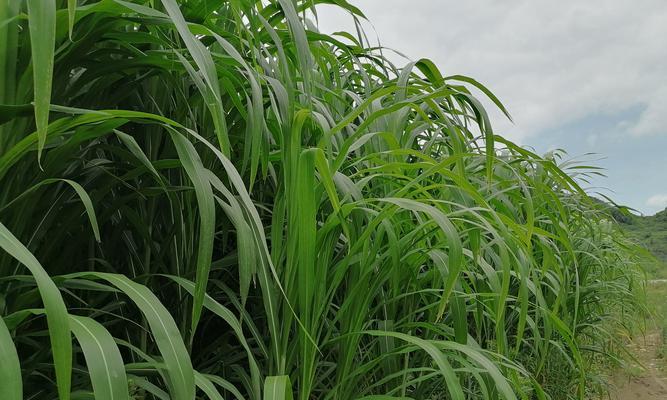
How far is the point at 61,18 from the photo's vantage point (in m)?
0.51

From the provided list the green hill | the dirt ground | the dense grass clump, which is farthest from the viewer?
the green hill

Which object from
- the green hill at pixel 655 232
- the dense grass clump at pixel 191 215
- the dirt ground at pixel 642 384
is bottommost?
the dirt ground at pixel 642 384

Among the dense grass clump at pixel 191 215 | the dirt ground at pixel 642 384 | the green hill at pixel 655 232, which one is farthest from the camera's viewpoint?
the green hill at pixel 655 232

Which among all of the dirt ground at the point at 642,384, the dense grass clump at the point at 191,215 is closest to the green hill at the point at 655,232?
the dirt ground at the point at 642,384

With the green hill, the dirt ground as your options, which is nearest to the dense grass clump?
the dirt ground

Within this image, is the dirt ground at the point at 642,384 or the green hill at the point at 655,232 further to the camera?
the green hill at the point at 655,232

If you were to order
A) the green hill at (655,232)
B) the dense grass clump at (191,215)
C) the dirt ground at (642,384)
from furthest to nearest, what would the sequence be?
the green hill at (655,232) → the dirt ground at (642,384) → the dense grass clump at (191,215)

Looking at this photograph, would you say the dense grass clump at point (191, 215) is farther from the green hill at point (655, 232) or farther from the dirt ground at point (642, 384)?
the green hill at point (655, 232)

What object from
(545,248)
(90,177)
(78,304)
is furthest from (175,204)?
(545,248)

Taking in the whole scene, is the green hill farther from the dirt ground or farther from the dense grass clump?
the dense grass clump

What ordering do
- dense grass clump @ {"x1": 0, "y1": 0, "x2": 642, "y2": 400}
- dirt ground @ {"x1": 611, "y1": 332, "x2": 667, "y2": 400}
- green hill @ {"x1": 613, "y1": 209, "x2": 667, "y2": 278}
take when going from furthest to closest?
green hill @ {"x1": 613, "y1": 209, "x2": 667, "y2": 278}
dirt ground @ {"x1": 611, "y1": 332, "x2": 667, "y2": 400}
dense grass clump @ {"x1": 0, "y1": 0, "x2": 642, "y2": 400}

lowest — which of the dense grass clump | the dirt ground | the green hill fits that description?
the dirt ground

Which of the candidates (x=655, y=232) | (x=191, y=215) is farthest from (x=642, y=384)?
(x=655, y=232)

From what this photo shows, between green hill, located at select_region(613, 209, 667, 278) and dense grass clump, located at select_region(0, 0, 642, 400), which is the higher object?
green hill, located at select_region(613, 209, 667, 278)
